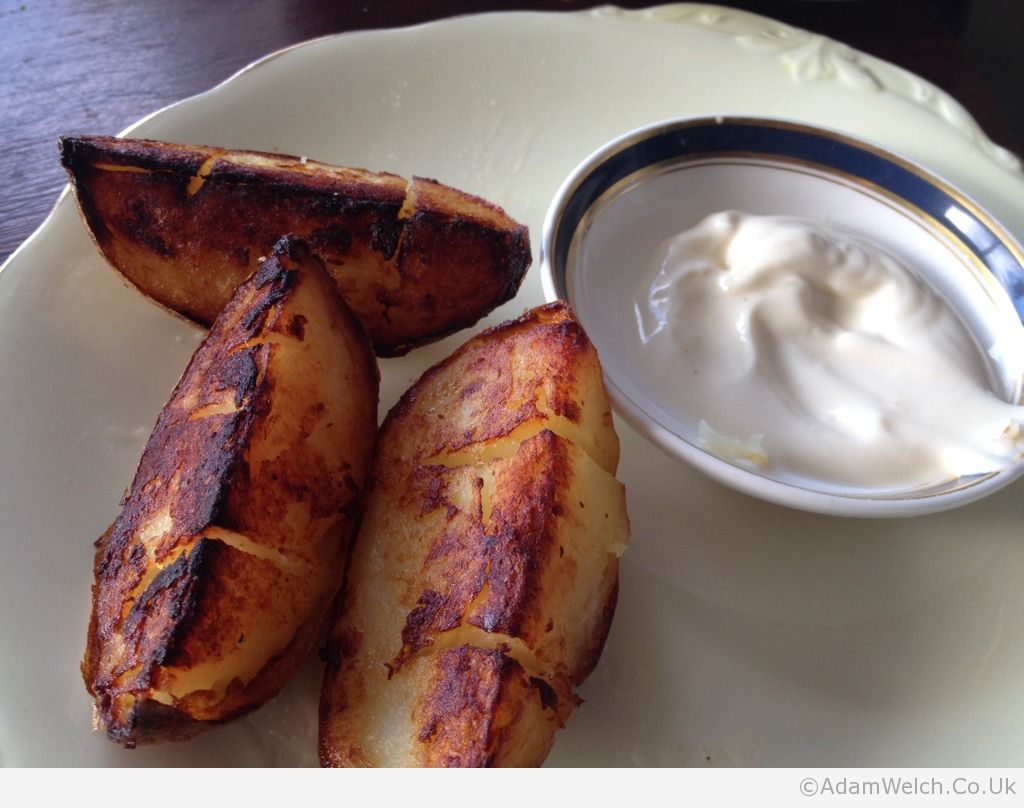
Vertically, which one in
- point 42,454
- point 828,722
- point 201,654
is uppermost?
point 201,654

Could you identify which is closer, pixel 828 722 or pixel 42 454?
pixel 828 722

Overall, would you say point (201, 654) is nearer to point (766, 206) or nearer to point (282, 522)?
point (282, 522)

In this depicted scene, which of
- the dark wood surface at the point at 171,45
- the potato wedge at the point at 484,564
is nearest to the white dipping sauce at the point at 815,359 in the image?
the potato wedge at the point at 484,564

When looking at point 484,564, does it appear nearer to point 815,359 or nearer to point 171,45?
point 815,359

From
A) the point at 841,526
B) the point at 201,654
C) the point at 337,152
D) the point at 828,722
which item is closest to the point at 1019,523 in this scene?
the point at 841,526

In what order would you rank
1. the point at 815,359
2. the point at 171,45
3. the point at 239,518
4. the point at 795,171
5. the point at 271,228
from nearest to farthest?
the point at 239,518 → the point at 271,228 → the point at 815,359 → the point at 795,171 → the point at 171,45

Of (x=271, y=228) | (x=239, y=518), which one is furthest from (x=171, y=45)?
(x=239, y=518)
